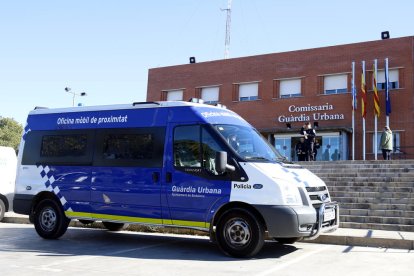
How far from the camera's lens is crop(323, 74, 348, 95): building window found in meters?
28.0

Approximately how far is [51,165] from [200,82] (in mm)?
24074

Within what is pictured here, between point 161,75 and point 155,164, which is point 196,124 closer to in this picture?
point 155,164

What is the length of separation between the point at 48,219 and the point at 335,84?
2246 cm

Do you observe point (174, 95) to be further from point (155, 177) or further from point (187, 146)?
point (187, 146)

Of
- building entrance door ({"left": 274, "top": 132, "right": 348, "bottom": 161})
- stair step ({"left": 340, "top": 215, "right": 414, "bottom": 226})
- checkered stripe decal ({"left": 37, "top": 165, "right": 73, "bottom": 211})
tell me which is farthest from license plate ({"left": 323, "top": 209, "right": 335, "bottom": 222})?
building entrance door ({"left": 274, "top": 132, "right": 348, "bottom": 161})

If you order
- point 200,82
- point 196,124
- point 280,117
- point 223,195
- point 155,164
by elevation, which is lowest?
point 223,195

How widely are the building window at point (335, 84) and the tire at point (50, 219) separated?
22.1m

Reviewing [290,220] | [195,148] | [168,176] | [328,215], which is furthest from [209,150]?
[328,215]

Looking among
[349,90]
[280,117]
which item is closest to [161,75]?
[280,117]

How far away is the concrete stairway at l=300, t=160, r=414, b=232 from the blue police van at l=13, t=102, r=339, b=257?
3636mm

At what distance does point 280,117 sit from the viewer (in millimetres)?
29578

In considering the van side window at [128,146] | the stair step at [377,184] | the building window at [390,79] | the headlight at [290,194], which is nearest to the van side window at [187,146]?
the van side window at [128,146]

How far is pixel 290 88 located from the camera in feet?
97.5

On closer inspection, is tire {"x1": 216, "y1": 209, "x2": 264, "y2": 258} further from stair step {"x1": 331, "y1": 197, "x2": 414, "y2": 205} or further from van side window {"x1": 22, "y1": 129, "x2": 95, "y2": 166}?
stair step {"x1": 331, "y1": 197, "x2": 414, "y2": 205}
